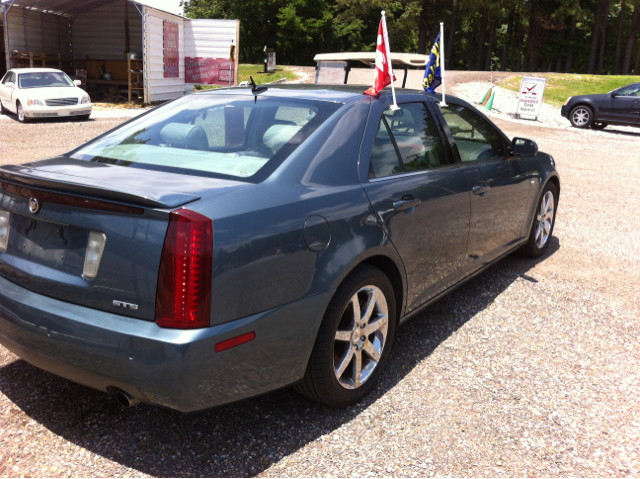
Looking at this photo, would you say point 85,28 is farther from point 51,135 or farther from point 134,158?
point 134,158

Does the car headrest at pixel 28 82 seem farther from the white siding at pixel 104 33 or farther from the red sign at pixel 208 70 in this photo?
the white siding at pixel 104 33

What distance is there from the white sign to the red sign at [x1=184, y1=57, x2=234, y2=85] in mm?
11363

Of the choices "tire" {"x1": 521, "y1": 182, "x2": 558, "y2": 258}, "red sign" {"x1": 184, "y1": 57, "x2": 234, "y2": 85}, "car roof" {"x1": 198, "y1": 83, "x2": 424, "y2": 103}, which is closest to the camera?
"car roof" {"x1": 198, "y1": 83, "x2": 424, "y2": 103}

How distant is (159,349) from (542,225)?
4490mm

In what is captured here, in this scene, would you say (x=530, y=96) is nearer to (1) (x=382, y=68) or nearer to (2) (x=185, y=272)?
(1) (x=382, y=68)

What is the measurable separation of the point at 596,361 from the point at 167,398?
2778 mm

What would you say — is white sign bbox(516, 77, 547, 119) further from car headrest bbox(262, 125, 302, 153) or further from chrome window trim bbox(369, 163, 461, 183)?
car headrest bbox(262, 125, 302, 153)

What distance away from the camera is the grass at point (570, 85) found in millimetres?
30328

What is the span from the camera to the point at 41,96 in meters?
16.7

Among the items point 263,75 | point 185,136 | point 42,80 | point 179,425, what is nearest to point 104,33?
point 263,75

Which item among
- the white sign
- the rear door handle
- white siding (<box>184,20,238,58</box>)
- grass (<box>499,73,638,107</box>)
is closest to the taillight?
the rear door handle

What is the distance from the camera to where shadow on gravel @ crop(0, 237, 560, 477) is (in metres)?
2.65

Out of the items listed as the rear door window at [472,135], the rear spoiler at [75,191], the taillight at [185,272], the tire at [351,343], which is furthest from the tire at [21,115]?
the taillight at [185,272]

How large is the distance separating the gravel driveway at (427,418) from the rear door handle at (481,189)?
3.08ft
